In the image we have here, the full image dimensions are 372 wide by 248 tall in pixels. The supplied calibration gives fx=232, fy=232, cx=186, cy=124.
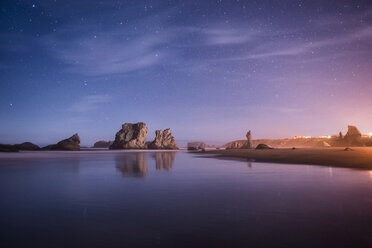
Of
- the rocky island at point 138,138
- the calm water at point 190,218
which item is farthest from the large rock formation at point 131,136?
the calm water at point 190,218

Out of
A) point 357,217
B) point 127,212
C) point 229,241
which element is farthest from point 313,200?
point 127,212

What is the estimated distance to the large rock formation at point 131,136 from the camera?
16775cm

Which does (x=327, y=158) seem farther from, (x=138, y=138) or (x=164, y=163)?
(x=138, y=138)

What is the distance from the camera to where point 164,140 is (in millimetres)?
182000

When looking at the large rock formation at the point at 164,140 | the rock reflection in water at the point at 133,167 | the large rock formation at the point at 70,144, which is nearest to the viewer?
the rock reflection in water at the point at 133,167

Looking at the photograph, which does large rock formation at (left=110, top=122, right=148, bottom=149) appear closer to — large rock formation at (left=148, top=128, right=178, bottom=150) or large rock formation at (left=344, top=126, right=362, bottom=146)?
large rock formation at (left=148, top=128, right=178, bottom=150)

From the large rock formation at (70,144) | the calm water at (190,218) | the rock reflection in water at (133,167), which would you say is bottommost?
the rock reflection in water at (133,167)

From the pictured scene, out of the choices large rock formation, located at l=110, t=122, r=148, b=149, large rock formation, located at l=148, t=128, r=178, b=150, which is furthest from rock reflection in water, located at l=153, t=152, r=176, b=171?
large rock formation, located at l=148, t=128, r=178, b=150

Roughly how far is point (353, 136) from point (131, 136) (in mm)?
134765

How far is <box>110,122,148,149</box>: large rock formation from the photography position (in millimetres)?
167750

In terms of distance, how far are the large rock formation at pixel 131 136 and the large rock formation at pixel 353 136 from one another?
124 m

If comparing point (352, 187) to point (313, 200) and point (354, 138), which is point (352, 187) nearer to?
point (313, 200)

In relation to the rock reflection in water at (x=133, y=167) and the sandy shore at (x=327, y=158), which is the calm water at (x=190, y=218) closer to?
the rock reflection in water at (x=133, y=167)

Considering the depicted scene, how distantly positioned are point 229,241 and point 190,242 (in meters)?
0.85
